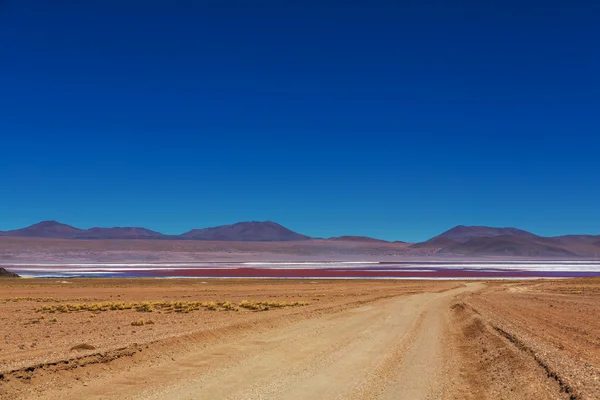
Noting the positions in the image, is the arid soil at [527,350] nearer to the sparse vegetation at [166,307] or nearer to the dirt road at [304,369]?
the dirt road at [304,369]

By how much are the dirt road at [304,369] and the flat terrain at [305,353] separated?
0.10ft

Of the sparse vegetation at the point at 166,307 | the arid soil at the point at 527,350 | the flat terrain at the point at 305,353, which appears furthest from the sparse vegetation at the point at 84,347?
the sparse vegetation at the point at 166,307

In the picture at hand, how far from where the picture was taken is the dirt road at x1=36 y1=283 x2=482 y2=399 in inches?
391

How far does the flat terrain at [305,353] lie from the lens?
33.3 feet

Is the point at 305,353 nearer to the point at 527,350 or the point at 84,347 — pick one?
the point at 527,350

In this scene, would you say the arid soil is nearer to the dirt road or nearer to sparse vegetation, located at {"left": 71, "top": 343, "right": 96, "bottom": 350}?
the dirt road

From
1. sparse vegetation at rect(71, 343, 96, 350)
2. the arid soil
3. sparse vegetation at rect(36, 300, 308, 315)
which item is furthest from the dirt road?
sparse vegetation at rect(36, 300, 308, 315)

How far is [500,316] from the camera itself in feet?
72.7

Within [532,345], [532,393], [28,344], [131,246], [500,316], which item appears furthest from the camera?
[131,246]

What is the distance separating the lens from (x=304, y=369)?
39.6ft

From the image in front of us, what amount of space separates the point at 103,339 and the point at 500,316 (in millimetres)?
14907

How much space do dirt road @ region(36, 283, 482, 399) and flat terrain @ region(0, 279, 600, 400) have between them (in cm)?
3

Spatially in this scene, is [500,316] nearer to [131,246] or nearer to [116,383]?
[116,383]

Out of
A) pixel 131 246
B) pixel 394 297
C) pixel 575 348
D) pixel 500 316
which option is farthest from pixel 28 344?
pixel 131 246
